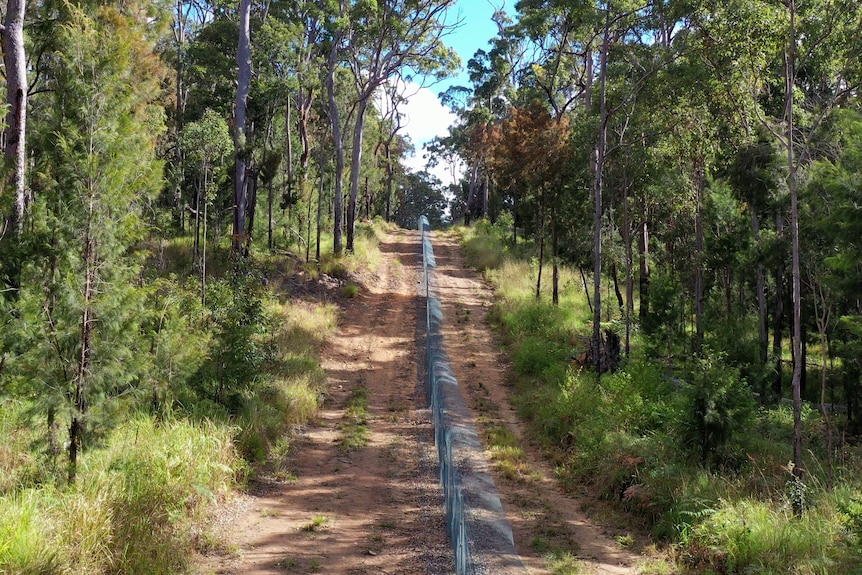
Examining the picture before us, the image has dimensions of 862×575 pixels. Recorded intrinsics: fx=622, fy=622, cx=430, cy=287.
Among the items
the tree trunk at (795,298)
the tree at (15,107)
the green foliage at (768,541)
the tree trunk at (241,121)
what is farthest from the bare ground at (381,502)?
the tree trunk at (241,121)

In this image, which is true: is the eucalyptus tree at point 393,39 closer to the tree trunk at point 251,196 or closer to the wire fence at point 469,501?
the tree trunk at point 251,196

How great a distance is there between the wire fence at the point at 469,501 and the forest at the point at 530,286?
157 centimetres

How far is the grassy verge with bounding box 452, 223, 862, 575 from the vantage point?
259 inches

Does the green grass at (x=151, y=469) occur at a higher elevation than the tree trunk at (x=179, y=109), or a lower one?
lower

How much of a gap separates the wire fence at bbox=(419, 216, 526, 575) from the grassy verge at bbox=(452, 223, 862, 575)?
73 cm

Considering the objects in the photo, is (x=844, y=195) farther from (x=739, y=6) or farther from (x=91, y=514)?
(x=91, y=514)

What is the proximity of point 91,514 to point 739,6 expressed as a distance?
10756 millimetres

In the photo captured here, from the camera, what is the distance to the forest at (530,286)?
6.46 m

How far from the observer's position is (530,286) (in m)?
24.2

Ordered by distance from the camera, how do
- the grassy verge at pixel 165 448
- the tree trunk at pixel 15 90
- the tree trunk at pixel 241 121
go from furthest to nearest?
the tree trunk at pixel 241 121 → the tree trunk at pixel 15 90 → the grassy verge at pixel 165 448

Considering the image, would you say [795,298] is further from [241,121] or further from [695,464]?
[241,121]

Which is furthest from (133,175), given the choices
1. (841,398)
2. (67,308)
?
(841,398)

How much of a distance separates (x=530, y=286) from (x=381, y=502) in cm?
1631

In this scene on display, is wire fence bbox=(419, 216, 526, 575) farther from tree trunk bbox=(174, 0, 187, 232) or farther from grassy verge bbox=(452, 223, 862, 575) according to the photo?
tree trunk bbox=(174, 0, 187, 232)
